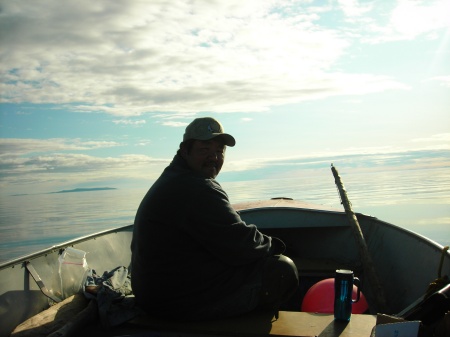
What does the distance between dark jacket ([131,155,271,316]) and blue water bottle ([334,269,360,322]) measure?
48 centimetres

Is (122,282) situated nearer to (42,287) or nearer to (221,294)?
(42,287)

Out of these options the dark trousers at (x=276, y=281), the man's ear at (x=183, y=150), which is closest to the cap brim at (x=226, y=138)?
the man's ear at (x=183, y=150)

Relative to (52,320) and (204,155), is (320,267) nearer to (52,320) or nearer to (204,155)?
(204,155)

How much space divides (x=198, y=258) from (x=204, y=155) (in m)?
0.72

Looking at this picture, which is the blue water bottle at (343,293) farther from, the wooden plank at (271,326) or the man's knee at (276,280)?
the man's knee at (276,280)

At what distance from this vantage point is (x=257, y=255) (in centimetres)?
288

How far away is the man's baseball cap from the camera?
3102 millimetres

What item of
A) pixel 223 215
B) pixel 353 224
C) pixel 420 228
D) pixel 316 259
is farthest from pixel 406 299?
pixel 420 228

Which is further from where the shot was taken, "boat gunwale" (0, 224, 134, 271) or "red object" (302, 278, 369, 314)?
"red object" (302, 278, 369, 314)

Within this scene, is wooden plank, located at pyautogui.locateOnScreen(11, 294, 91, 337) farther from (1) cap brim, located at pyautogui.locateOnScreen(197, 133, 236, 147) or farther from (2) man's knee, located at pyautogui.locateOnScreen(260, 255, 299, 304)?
(1) cap brim, located at pyautogui.locateOnScreen(197, 133, 236, 147)

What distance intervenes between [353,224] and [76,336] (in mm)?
3590

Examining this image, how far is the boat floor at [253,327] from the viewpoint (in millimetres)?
2674

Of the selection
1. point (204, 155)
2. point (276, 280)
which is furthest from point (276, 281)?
point (204, 155)

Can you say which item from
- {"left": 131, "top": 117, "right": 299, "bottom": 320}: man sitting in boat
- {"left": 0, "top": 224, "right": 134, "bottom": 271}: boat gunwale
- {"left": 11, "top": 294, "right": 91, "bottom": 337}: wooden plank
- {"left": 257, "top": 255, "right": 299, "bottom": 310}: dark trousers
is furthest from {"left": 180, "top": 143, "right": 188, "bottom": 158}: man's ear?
{"left": 0, "top": 224, "right": 134, "bottom": 271}: boat gunwale
